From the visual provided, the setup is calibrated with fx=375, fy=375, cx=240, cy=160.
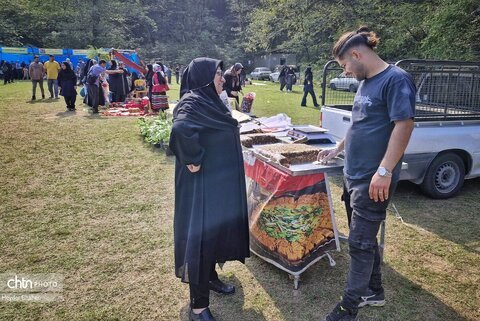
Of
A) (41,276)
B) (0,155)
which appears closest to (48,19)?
(0,155)

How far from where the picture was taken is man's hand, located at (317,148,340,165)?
121 inches

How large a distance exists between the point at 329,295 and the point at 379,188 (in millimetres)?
1280

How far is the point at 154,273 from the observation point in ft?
11.3

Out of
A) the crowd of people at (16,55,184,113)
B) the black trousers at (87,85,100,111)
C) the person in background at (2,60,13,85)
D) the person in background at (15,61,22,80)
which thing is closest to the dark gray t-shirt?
the crowd of people at (16,55,184,113)

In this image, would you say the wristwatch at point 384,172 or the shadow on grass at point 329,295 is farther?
the shadow on grass at point 329,295

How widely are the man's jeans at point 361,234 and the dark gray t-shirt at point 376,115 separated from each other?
109mm

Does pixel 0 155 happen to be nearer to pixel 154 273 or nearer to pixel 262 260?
pixel 154 273

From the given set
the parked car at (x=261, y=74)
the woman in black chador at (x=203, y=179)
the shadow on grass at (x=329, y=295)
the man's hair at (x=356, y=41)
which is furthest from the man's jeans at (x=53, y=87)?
the parked car at (x=261, y=74)

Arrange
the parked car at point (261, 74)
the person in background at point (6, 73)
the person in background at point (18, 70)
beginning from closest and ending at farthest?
1. the person in background at point (6, 73)
2. the person in background at point (18, 70)
3. the parked car at point (261, 74)

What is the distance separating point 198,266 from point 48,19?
1787 inches

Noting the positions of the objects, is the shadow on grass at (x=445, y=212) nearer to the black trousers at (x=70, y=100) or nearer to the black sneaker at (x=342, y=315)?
the black sneaker at (x=342, y=315)

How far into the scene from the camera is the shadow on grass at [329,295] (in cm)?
287

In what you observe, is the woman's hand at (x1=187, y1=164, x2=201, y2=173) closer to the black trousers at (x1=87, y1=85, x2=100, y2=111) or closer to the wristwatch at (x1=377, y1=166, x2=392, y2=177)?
the wristwatch at (x1=377, y1=166, x2=392, y2=177)

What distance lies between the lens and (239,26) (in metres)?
56.8
